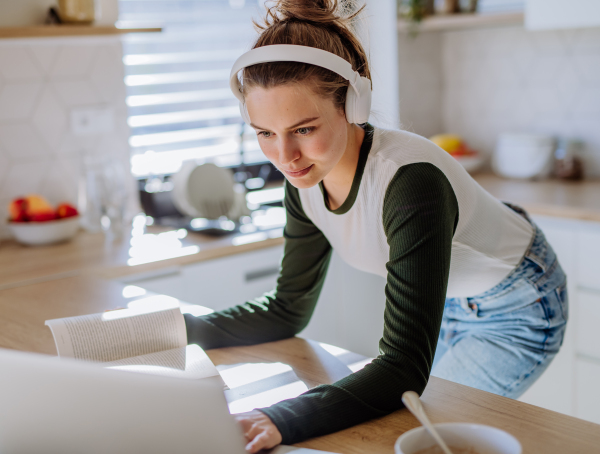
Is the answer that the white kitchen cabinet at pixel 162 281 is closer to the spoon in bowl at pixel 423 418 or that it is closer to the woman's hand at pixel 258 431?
the woman's hand at pixel 258 431

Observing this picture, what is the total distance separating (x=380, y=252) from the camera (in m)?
1.25

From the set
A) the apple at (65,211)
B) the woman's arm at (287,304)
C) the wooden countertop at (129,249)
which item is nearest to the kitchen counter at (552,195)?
the wooden countertop at (129,249)

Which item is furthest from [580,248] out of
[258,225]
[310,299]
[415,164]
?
[415,164]

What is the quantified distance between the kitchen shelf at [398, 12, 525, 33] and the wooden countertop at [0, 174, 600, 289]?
0.71 metres

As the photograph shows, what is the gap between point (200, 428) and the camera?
62 cm

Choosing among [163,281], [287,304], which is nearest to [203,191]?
[163,281]

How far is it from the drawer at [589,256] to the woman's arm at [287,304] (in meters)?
1.17

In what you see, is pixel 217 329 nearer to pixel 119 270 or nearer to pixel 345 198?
pixel 345 198

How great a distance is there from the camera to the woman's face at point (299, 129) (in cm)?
108

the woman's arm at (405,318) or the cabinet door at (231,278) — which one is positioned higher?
the woman's arm at (405,318)

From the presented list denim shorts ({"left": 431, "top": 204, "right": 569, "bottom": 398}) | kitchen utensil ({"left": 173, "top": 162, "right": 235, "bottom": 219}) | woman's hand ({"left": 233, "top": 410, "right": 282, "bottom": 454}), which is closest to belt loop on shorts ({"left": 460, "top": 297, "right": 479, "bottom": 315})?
denim shorts ({"left": 431, "top": 204, "right": 569, "bottom": 398})

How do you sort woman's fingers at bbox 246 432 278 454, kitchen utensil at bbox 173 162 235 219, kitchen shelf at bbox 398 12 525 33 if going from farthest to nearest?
kitchen shelf at bbox 398 12 525 33
kitchen utensil at bbox 173 162 235 219
woman's fingers at bbox 246 432 278 454

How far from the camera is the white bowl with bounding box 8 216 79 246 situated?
2.14 metres

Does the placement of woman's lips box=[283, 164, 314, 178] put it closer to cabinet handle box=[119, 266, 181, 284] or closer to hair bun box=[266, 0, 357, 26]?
hair bun box=[266, 0, 357, 26]
